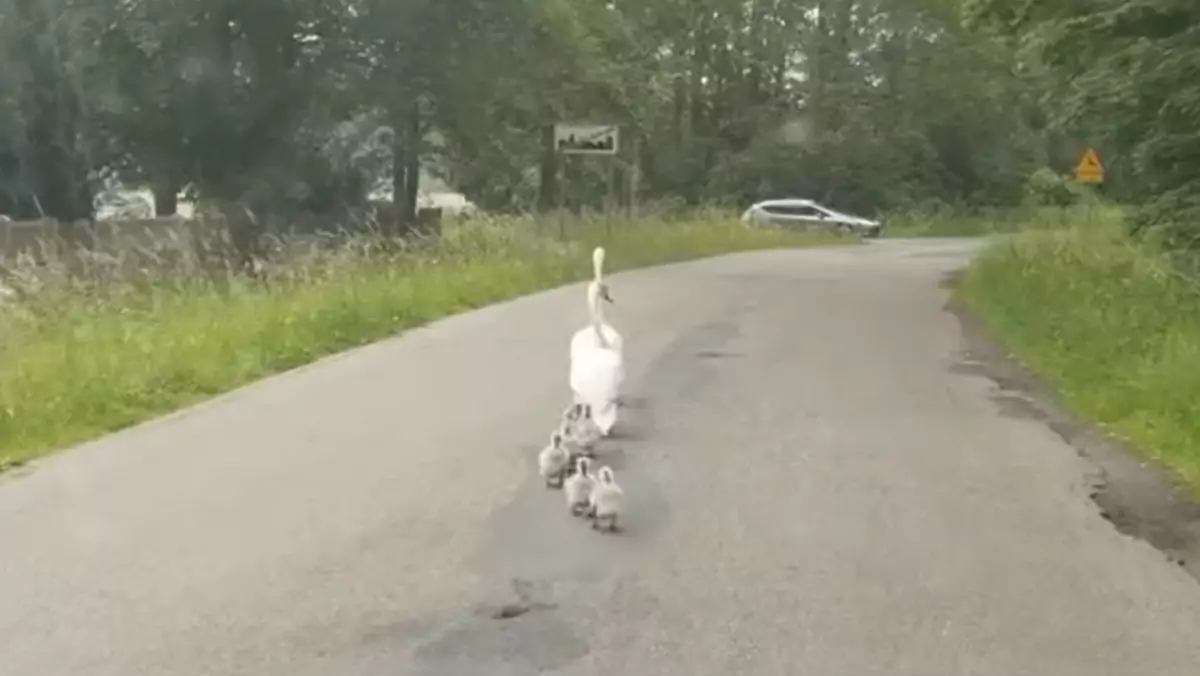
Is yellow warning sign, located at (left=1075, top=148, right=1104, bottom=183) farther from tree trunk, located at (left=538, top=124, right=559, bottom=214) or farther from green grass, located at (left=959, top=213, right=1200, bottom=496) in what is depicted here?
tree trunk, located at (left=538, top=124, right=559, bottom=214)

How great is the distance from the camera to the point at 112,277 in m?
21.5

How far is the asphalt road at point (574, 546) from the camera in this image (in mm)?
6520

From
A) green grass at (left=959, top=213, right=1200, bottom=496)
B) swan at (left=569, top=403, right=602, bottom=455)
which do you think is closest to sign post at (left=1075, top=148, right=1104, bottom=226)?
green grass at (left=959, top=213, right=1200, bottom=496)

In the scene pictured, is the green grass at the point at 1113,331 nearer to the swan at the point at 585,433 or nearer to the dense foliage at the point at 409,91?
the dense foliage at the point at 409,91

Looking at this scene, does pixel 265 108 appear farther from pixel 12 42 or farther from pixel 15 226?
pixel 15 226

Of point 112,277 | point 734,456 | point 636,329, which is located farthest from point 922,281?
point 734,456

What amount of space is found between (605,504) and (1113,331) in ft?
29.4

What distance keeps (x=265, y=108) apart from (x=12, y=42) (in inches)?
212

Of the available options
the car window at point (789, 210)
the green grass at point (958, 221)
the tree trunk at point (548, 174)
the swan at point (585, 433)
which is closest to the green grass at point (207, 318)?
the swan at point (585, 433)

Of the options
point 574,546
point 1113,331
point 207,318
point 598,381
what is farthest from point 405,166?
point 574,546

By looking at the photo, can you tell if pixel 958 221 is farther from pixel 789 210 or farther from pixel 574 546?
pixel 574 546

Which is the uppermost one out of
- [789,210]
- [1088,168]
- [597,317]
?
[1088,168]

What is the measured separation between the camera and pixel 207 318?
17.5 metres

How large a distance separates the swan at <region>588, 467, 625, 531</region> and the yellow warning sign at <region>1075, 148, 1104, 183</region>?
22875mm
